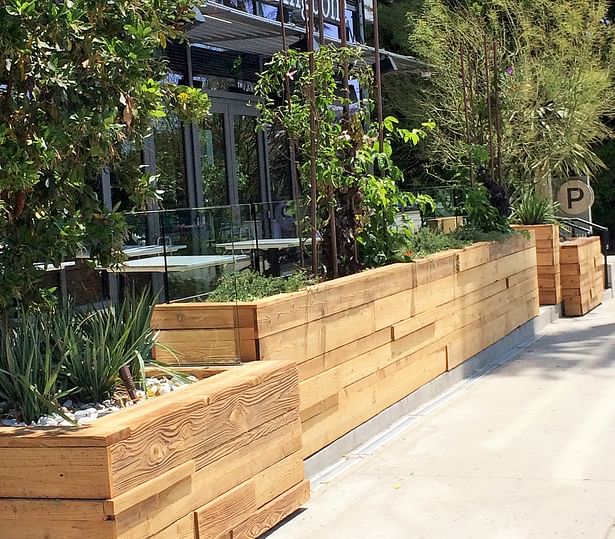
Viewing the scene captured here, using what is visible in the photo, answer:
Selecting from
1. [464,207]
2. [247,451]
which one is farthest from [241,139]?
[247,451]

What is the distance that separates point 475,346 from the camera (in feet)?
28.1

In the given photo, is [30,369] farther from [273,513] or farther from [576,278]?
[576,278]

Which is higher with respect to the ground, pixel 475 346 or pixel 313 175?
pixel 313 175

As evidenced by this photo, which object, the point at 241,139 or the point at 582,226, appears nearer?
the point at 241,139

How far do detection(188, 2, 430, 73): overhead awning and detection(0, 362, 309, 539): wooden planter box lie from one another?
4.41 meters

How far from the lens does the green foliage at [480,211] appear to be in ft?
32.4

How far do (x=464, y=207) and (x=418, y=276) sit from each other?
115 inches

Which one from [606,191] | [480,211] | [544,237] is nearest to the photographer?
[480,211]

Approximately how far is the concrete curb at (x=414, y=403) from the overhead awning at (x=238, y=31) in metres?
2.85

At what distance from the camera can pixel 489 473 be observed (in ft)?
18.0

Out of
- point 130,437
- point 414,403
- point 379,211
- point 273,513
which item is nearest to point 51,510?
point 130,437

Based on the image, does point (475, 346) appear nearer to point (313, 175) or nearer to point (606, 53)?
point (313, 175)

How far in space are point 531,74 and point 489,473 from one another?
35.8 feet

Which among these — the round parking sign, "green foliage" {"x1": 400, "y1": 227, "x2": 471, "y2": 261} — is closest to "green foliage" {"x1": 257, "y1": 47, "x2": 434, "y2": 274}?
"green foliage" {"x1": 400, "y1": 227, "x2": 471, "y2": 261}
